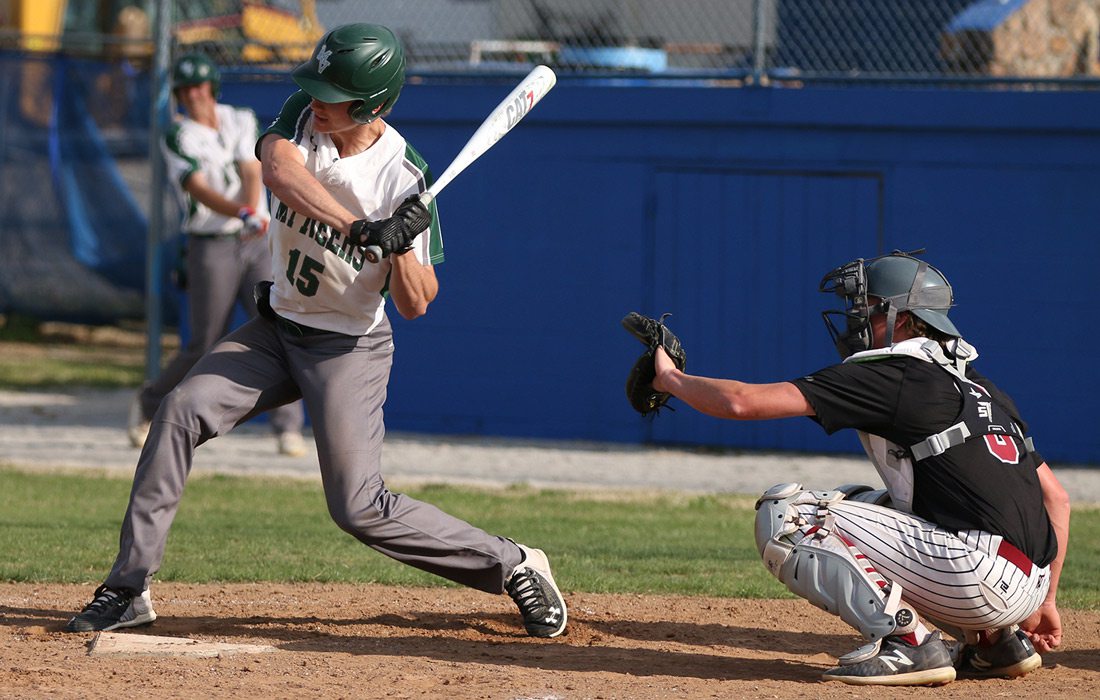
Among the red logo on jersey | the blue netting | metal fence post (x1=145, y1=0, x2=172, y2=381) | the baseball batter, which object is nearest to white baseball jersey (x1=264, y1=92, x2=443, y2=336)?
the baseball batter

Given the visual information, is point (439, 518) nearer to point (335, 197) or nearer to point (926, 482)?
point (335, 197)

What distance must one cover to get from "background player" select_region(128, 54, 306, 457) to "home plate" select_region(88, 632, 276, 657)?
165 inches

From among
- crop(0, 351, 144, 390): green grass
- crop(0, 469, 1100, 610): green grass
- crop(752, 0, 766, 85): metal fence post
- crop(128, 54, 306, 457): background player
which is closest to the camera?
crop(0, 469, 1100, 610): green grass

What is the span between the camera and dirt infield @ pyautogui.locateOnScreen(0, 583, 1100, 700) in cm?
Answer: 435

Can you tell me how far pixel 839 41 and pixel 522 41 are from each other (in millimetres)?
2927

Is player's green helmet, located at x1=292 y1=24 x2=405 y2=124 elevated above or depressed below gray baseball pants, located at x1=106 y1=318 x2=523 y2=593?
above

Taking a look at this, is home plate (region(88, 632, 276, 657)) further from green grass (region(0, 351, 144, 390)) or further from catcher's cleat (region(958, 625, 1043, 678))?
green grass (region(0, 351, 144, 390))

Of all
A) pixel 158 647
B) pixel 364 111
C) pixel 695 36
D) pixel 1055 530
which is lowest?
pixel 158 647

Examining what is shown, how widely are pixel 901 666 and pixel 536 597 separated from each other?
131 cm

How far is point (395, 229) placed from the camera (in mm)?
4461

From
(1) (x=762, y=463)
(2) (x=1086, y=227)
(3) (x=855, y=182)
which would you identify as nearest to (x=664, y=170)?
(3) (x=855, y=182)

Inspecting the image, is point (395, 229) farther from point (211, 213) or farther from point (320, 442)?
point (211, 213)

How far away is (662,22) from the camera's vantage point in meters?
12.0

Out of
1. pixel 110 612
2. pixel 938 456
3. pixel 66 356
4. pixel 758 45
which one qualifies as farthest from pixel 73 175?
pixel 938 456
